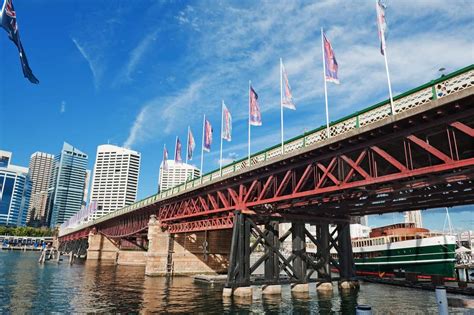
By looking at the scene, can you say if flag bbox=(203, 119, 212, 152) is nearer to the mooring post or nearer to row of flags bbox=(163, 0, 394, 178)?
row of flags bbox=(163, 0, 394, 178)

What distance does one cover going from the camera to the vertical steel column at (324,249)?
33906 mm

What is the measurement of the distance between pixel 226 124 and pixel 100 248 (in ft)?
266

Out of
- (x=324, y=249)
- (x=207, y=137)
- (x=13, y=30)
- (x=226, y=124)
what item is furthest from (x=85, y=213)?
(x=13, y=30)

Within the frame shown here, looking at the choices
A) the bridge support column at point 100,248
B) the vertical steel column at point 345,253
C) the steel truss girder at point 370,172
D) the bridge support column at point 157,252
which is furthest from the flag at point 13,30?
the bridge support column at point 100,248

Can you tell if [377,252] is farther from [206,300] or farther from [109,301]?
[109,301]

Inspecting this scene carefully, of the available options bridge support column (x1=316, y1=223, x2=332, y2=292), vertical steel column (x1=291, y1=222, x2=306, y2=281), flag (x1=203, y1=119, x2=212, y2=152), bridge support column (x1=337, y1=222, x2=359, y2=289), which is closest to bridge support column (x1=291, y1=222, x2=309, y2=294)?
vertical steel column (x1=291, y1=222, x2=306, y2=281)

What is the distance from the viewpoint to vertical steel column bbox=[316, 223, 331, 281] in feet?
111

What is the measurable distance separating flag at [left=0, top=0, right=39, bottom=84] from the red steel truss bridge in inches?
702

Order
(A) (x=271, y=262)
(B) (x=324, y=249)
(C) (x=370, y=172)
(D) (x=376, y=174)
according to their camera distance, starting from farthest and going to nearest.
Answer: (B) (x=324, y=249)
(A) (x=271, y=262)
(C) (x=370, y=172)
(D) (x=376, y=174)

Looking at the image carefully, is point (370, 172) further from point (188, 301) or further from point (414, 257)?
point (414, 257)

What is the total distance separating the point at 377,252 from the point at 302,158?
35884 mm

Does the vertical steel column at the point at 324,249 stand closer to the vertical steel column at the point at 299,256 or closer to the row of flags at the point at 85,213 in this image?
the vertical steel column at the point at 299,256

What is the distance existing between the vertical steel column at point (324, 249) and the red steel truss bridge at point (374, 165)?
1.52m

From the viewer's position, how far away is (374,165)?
20109 mm
